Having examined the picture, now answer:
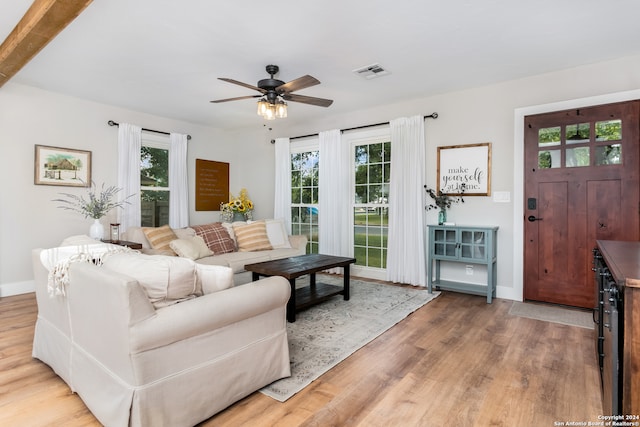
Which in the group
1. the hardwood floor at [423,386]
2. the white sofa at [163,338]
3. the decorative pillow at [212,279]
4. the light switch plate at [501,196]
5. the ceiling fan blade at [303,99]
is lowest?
the hardwood floor at [423,386]

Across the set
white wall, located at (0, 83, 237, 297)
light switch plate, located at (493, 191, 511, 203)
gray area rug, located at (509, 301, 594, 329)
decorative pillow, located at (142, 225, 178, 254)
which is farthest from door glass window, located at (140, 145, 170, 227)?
gray area rug, located at (509, 301, 594, 329)

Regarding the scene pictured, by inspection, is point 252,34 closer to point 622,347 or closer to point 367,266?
point 622,347

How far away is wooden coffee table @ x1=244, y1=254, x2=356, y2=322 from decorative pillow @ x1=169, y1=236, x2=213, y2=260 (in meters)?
0.96

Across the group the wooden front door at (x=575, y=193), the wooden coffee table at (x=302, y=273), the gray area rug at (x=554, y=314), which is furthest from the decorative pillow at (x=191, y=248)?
the wooden front door at (x=575, y=193)

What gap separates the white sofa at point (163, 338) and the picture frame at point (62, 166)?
2.91 metres

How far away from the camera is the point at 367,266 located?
5324 mm

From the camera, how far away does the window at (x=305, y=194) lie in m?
5.92

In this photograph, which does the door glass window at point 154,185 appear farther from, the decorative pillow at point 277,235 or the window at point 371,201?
the window at point 371,201

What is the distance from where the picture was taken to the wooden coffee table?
10.8 feet

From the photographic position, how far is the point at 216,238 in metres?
4.76

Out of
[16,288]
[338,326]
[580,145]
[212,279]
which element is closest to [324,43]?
[212,279]

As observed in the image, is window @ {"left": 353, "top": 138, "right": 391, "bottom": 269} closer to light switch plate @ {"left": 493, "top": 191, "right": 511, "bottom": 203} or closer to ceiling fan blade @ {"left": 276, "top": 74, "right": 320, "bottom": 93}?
light switch plate @ {"left": 493, "top": 191, "right": 511, "bottom": 203}

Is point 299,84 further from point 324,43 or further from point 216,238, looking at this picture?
point 216,238

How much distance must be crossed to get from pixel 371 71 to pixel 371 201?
2073 mm
